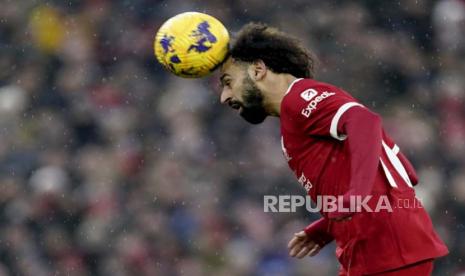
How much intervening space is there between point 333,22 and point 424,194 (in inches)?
72.9

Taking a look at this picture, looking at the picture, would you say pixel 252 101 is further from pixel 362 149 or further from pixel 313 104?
pixel 362 149

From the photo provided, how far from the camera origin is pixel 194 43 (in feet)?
14.2

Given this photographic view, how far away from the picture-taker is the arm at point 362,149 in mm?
3666

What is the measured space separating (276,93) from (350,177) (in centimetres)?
59

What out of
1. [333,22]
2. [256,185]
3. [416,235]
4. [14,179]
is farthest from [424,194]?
[416,235]

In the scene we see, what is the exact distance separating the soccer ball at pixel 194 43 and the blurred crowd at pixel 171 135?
306 centimetres

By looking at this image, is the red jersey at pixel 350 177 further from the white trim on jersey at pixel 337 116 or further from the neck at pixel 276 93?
the neck at pixel 276 93

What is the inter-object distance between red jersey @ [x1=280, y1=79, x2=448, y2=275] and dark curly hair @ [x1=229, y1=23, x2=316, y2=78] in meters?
0.24

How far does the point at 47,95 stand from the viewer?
8492 millimetres

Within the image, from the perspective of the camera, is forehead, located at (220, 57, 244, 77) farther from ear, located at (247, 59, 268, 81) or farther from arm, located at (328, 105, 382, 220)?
arm, located at (328, 105, 382, 220)

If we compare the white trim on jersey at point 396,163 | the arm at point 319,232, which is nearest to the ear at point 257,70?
the white trim on jersey at point 396,163

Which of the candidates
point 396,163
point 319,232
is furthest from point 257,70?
point 319,232

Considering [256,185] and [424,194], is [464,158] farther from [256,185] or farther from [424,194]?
[256,185]

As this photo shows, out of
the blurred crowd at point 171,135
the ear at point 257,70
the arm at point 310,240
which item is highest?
the ear at point 257,70
